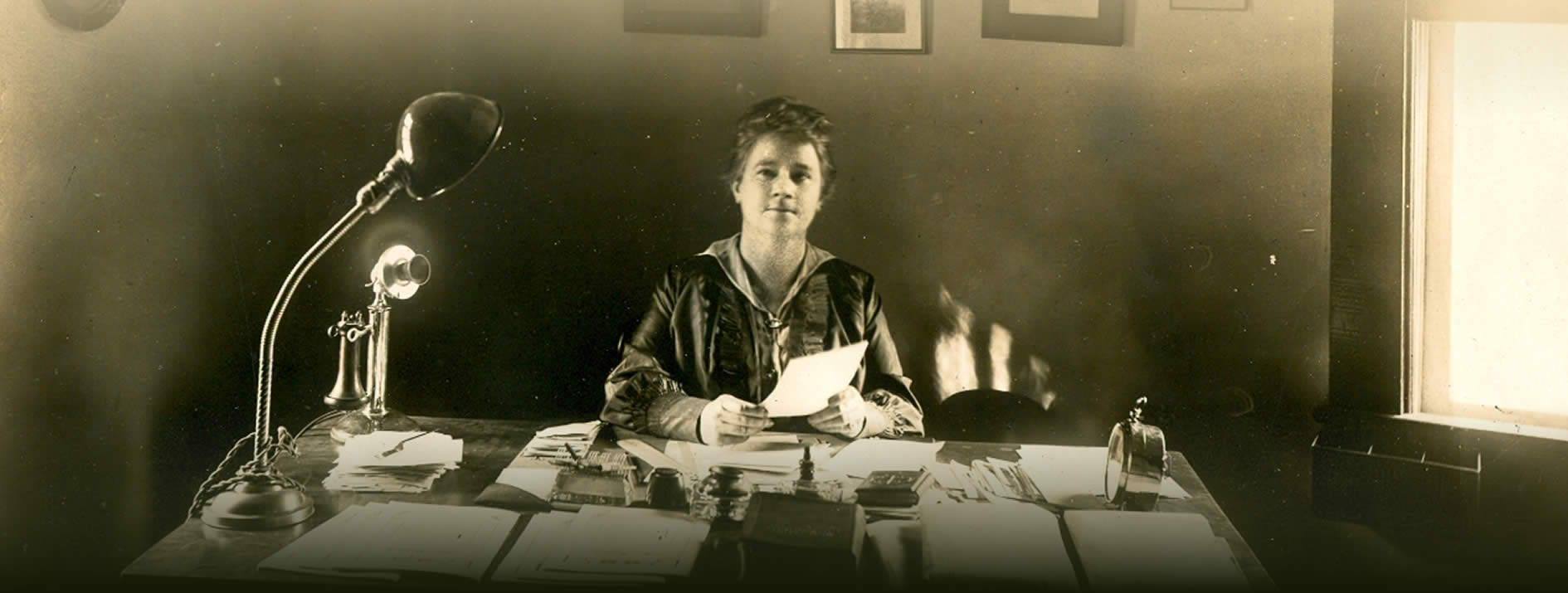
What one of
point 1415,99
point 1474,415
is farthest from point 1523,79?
point 1474,415

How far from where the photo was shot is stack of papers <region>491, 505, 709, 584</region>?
1615 mm

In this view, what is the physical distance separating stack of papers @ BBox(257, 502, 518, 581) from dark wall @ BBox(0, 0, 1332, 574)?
1.14 ft

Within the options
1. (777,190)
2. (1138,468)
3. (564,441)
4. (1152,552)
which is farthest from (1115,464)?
(564,441)

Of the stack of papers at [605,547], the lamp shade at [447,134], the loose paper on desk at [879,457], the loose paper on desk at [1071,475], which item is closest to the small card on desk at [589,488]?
the stack of papers at [605,547]

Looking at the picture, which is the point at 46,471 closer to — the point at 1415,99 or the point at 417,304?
the point at 417,304

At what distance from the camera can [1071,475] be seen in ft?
6.15

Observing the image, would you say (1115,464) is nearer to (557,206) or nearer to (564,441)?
(564,441)

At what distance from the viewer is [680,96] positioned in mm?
1938

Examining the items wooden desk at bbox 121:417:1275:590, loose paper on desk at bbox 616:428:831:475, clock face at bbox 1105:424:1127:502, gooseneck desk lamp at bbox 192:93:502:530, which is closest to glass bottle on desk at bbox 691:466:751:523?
loose paper on desk at bbox 616:428:831:475

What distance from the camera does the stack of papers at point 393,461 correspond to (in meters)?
1.82

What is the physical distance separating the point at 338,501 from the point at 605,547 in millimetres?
461

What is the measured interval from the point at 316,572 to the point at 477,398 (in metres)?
0.53

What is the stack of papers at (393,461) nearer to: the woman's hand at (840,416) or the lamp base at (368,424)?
the lamp base at (368,424)

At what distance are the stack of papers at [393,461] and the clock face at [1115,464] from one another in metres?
1.12
